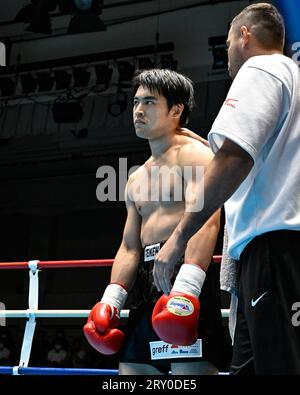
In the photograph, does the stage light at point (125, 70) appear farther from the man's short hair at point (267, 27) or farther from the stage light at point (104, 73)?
the man's short hair at point (267, 27)

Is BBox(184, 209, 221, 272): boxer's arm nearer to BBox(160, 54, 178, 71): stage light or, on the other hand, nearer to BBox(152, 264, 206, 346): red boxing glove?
BBox(152, 264, 206, 346): red boxing glove

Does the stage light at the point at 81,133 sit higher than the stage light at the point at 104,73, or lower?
lower

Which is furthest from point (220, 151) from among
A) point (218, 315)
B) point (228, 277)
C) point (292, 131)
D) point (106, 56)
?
point (106, 56)

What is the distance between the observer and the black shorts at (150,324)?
73.5 inches

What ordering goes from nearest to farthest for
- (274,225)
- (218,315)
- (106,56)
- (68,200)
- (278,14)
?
(274,225) < (278,14) < (218,315) < (106,56) < (68,200)

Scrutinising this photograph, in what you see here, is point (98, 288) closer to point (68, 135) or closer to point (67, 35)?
point (68, 135)

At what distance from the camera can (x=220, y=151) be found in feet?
4.49

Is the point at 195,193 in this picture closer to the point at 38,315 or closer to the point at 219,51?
the point at 38,315

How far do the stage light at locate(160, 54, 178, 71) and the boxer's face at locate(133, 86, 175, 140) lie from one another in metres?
6.68

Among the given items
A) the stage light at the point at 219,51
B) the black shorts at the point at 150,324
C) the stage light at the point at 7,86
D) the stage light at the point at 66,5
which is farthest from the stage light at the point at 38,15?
the black shorts at the point at 150,324

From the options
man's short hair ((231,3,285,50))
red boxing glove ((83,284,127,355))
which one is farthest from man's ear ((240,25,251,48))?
red boxing glove ((83,284,127,355))

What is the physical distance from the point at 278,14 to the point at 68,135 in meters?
8.23

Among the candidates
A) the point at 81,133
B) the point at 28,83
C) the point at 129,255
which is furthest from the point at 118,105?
the point at 129,255

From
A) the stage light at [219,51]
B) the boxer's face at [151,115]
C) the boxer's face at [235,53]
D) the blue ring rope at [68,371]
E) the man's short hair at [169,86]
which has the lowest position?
the blue ring rope at [68,371]
